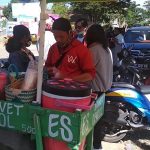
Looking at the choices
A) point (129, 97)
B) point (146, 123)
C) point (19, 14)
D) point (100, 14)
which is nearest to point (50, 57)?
point (129, 97)

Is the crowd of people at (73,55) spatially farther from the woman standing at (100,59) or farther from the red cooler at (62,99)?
the red cooler at (62,99)

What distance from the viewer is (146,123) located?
555 centimetres

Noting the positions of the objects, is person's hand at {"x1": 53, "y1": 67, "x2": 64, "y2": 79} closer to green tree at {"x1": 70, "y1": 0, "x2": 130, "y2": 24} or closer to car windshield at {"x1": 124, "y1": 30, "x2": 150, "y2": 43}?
car windshield at {"x1": 124, "y1": 30, "x2": 150, "y2": 43}

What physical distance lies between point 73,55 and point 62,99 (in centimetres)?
90

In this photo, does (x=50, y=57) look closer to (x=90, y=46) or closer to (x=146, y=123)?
(x=90, y=46)

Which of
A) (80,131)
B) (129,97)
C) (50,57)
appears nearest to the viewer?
(80,131)

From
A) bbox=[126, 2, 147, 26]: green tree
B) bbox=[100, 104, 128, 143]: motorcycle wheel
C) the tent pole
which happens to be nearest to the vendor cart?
the tent pole

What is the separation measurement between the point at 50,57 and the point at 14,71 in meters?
0.62

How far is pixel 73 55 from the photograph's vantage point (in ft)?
12.8

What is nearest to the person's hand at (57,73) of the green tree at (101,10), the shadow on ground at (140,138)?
the shadow on ground at (140,138)

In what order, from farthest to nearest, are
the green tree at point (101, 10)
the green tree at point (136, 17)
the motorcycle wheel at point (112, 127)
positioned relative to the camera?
1. the green tree at point (136, 17)
2. the green tree at point (101, 10)
3. the motorcycle wheel at point (112, 127)

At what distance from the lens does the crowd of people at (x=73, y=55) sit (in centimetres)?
388

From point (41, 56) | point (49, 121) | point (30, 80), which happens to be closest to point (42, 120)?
point (49, 121)

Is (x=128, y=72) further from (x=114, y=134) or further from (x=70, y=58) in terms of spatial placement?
(x=70, y=58)
